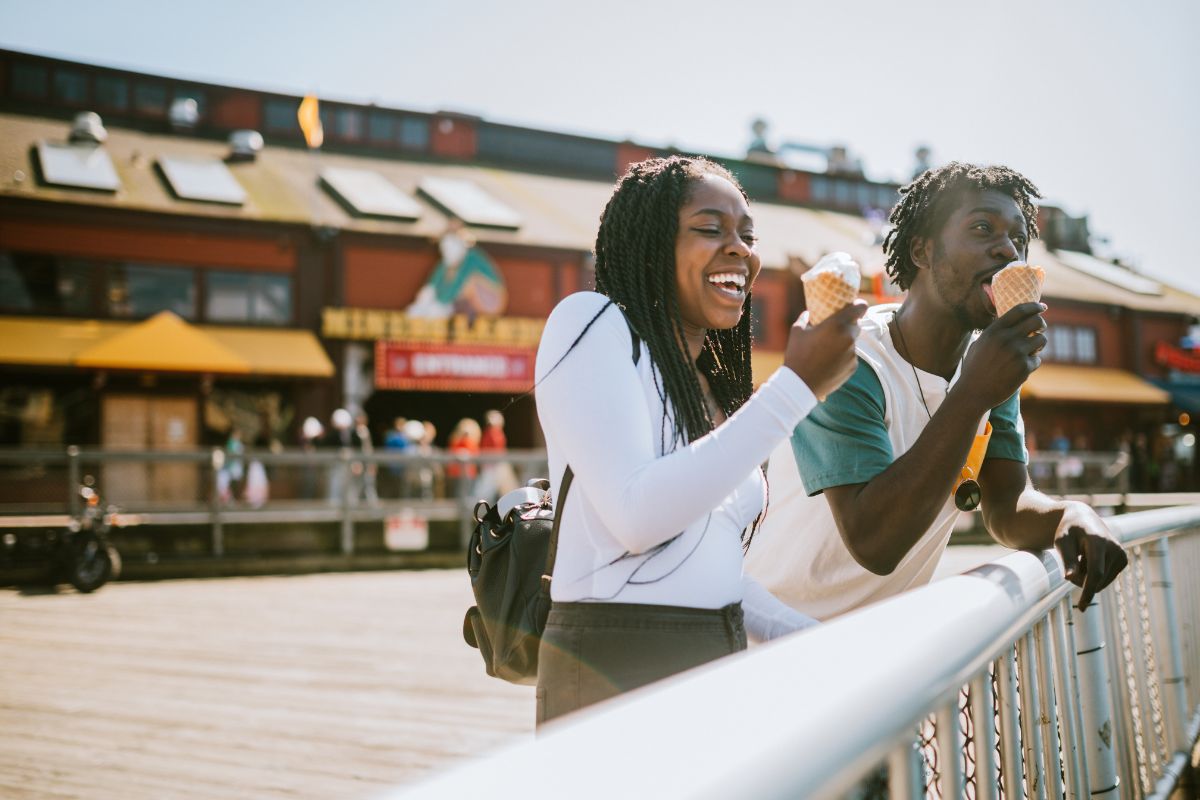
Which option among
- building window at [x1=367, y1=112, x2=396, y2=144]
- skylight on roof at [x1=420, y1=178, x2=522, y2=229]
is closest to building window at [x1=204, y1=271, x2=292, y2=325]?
skylight on roof at [x1=420, y1=178, x2=522, y2=229]

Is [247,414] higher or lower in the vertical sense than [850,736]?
lower

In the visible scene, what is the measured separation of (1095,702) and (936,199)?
1.31 m

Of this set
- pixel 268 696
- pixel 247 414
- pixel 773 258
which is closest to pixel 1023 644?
pixel 268 696

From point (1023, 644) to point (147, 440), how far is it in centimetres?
2083

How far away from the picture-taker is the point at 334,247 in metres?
22.4

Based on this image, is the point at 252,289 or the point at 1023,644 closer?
the point at 1023,644

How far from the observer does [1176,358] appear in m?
33.7

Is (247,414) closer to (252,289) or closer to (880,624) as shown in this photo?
(252,289)

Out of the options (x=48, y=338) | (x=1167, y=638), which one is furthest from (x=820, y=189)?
(x=1167, y=638)

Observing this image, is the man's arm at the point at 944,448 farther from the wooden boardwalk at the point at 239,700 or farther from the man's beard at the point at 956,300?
the wooden boardwalk at the point at 239,700

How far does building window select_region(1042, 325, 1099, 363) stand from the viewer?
3216 cm

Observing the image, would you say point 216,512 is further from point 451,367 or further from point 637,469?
point 637,469

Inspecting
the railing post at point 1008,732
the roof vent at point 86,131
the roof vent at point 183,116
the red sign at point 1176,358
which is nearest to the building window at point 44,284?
the roof vent at point 86,131

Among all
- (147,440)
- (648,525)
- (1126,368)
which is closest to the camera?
(648,525)
